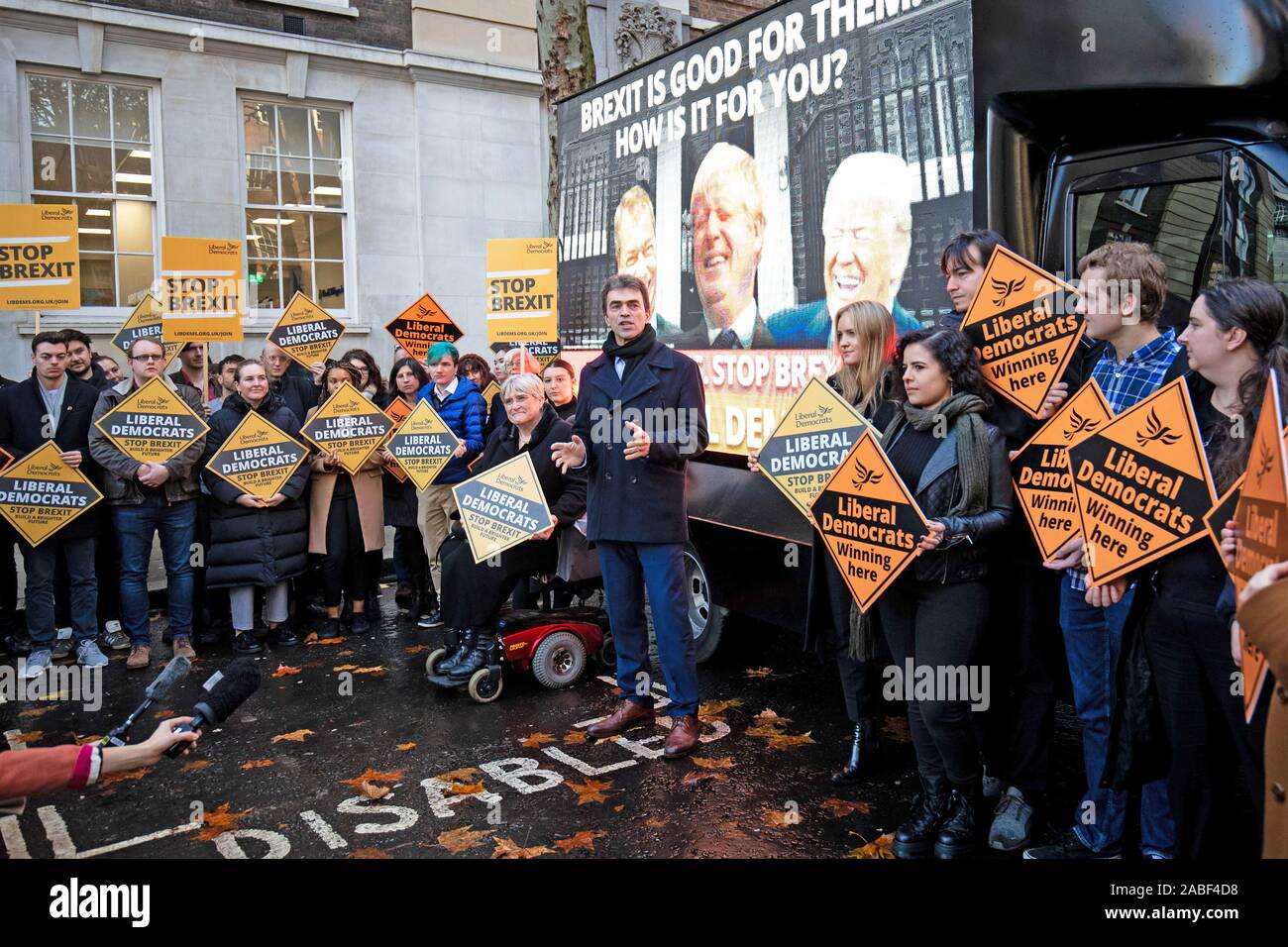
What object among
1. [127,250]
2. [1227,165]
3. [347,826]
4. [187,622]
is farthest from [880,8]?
[127,250]

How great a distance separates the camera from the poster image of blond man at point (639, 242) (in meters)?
6.67

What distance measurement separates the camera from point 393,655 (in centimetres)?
698

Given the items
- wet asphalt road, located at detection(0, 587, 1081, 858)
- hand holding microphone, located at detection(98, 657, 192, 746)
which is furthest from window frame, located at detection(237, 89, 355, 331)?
hand holding microphone, located at detection(98, 657, 192, 746)

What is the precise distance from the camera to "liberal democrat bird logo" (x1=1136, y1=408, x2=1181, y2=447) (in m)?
3.26

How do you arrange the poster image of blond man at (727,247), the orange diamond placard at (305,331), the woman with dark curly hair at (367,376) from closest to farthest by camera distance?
the poster image of blond man at (727,247) < the woman with dark curly hair at (367,376) < the orange diamond placard at (305,331)

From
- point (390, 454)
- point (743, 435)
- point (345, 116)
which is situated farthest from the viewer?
point (345, 116)

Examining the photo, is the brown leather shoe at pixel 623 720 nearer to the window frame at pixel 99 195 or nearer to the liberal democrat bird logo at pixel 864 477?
the liberal democrat bird logo at pixel 864 477

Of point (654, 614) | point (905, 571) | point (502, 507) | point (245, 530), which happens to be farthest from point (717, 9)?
point (905, 571)

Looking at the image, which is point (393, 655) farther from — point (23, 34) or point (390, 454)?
point (23, 34)

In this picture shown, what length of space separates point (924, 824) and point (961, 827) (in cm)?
13

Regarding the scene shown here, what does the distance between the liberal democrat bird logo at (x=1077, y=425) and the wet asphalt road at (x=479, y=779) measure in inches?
67.0

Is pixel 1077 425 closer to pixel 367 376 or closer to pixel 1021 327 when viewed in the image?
pixel 1021 327

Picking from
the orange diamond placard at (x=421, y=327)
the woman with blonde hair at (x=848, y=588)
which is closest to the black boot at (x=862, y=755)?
the woman with blonde hair at (x=848, y=588)
